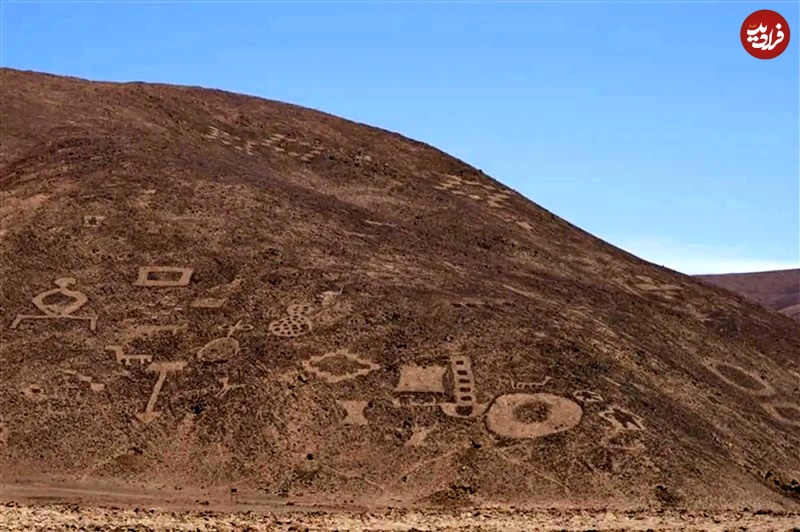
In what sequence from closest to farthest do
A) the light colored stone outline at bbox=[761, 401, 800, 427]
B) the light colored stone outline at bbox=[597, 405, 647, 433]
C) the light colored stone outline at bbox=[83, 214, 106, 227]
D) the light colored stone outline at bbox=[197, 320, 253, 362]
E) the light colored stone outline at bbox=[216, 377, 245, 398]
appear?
the light colored stone outline at bbox=[597, 405, 647, 433], the light colored stone outline at bbox=[216, 377, 245, 398], the light colored stone outline at bbox=[197, 320, 253, 362], the light colored stone outline at bbox=[761, 401, 800, 427], the light colored stone outline at bbox=[83, 214, 106, 227]

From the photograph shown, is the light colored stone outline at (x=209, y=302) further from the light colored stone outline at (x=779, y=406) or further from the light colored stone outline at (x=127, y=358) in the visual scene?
the light colored stone outline at (x=779, y=406)

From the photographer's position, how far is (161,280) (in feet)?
113

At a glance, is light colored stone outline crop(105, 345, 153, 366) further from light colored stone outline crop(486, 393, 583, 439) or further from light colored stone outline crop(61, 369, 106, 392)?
light colored stone outline crop(486, 393, 583, 439)

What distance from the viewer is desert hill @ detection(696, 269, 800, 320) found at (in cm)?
11031

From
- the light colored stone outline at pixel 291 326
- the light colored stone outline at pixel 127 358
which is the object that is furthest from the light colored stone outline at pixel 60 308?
the light colored stone outline at pixel 291 326

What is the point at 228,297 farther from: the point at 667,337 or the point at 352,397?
the point at 667,337

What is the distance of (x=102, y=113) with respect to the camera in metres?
46.3

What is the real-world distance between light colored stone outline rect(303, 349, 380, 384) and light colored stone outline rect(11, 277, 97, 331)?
559 centimetres

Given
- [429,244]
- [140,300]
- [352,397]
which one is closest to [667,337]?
[429,244]

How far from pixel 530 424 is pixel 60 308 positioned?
39.8 ft

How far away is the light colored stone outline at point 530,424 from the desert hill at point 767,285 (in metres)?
79.9

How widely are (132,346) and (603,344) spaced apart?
453 inches

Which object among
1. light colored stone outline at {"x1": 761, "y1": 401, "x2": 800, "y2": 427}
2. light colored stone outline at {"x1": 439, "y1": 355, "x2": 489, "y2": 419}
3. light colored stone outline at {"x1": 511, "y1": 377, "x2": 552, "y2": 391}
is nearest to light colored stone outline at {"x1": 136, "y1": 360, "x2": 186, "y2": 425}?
light colored stone outline at {"x1": 439, "y1": 355, "x2": 489, "y2": 419}

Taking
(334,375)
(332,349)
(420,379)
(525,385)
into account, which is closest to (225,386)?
(334,375)
